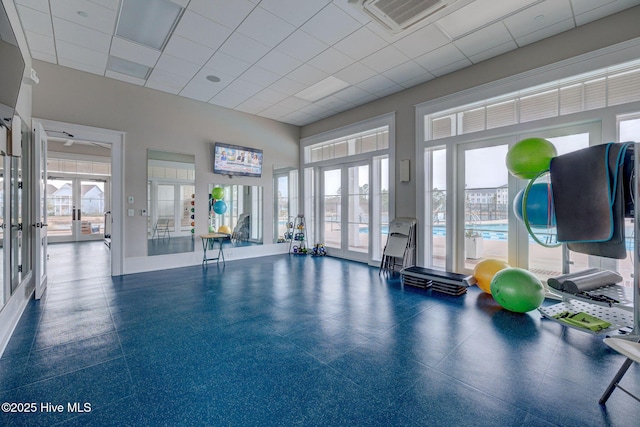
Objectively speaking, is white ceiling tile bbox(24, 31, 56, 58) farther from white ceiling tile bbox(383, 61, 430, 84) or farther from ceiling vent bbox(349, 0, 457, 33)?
white ceiling tile bbox(383, 61, 430, 84)

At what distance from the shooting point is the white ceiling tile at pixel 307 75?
15.5ft

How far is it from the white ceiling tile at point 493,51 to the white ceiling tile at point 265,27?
9.04 ft

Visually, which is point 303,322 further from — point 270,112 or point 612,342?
point 270,112

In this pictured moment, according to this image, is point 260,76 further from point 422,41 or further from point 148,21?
point 422,41

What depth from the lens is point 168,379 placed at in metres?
2.12

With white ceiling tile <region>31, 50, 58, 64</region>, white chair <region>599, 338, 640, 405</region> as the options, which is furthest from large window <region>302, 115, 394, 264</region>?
white ceiling tile <region>31, 50, 58, 64</region>

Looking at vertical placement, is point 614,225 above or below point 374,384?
above

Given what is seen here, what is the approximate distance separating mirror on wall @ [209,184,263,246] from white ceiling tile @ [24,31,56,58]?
323cm

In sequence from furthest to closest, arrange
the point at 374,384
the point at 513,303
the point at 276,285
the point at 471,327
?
the point at 276,285
the point at 513,303
the point at 471,327
the point at 374,384

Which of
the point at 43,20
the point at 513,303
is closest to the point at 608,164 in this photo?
the point at 513,303

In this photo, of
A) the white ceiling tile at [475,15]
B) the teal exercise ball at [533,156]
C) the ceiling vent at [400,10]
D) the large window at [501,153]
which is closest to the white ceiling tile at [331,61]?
the ceiling vent at [400,10]

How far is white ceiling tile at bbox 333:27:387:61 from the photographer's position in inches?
148

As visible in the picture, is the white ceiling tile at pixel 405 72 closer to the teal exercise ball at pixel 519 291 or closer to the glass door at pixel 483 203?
the glass door at pixel 483 203

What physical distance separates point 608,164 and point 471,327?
6.25 ft
